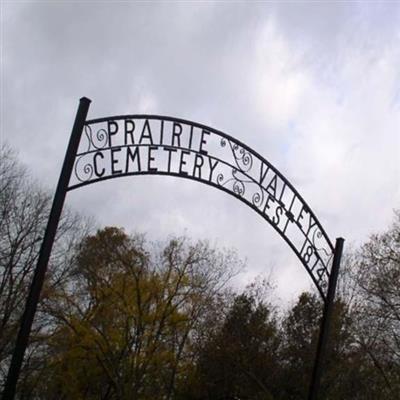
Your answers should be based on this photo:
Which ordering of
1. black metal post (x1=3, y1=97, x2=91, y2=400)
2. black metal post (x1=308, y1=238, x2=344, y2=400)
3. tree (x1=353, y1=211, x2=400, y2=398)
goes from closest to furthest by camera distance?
black metal post (x1=3, y1=97, x2=91, y2=400) → black metal post (x1=308, y1=238, x2=344, y2=400) → tree (x1=353, y1=211, x2=400, y2=398)

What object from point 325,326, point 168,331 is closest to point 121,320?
point 168,331

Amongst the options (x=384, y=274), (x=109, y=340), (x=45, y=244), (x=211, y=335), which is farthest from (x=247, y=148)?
(x=211, y=335)

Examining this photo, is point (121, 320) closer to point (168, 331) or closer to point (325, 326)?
point (168, 331)

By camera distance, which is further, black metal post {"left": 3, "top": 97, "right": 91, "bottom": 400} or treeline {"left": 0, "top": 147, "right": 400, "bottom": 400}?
treeline {"left": 0, "top": 147, "right": 400, "bottom": 400}

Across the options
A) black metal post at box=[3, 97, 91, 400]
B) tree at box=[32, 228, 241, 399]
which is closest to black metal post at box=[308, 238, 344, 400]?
black metal post at box=[3, 97, 91, 400]

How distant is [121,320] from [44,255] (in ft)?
61.8

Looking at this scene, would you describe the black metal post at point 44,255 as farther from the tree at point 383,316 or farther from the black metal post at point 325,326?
the tree at point 383,316

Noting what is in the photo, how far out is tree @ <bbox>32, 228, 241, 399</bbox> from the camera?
75.7ft

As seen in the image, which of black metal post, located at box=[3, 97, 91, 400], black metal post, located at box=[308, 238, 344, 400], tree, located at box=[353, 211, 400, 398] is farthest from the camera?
tree, located at box=[353, 211, 400, 398]

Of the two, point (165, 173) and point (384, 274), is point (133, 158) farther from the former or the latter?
point (384, 274)

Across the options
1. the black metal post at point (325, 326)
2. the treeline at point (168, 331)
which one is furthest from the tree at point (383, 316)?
the black metal post at point (325, 326)

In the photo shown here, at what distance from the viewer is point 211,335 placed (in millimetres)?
28141

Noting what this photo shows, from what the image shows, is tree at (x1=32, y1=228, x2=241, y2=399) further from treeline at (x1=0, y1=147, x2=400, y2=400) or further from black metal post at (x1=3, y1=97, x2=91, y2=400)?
black metal post at (x1=3, y1=97, x2=91, y2=400)

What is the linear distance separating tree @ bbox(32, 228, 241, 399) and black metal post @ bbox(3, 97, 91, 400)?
55.1 feet
